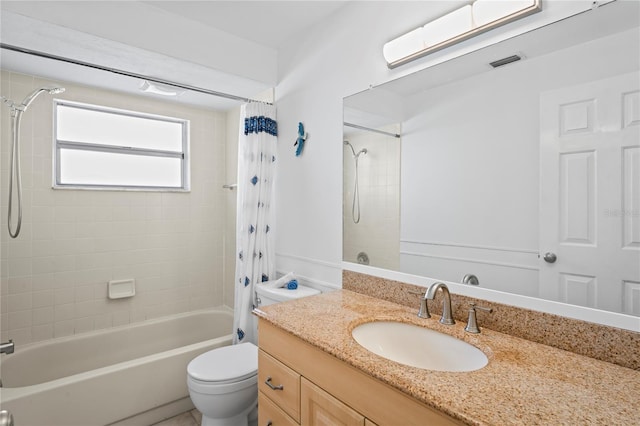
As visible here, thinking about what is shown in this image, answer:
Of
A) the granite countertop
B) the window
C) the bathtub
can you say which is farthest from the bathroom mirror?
the window

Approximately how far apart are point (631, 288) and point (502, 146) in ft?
2.01

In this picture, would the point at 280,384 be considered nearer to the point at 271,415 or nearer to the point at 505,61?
the point at 271,415

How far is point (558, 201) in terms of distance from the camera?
1.13 metres

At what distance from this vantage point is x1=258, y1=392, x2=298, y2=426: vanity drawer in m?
1.30

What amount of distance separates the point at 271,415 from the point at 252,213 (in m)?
1.32

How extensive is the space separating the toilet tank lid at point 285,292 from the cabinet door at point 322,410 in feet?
2.50

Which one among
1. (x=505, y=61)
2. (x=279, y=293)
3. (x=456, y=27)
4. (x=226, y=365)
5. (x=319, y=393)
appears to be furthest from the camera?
(x=279, y=293)

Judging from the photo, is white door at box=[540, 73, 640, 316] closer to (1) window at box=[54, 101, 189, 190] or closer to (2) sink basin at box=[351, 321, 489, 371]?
(2) sink basin at box=[351, 321, 489, 371]

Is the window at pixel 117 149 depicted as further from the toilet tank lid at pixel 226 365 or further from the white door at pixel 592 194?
the white door at pixel 592 194

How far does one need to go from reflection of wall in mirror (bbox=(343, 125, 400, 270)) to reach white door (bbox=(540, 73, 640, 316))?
660 millimetres

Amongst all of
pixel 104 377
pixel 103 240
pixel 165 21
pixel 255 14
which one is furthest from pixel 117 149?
pixel 104 377

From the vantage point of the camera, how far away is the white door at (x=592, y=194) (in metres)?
0.97

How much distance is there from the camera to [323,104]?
2076 mm

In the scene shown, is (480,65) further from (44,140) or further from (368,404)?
(44,140)
